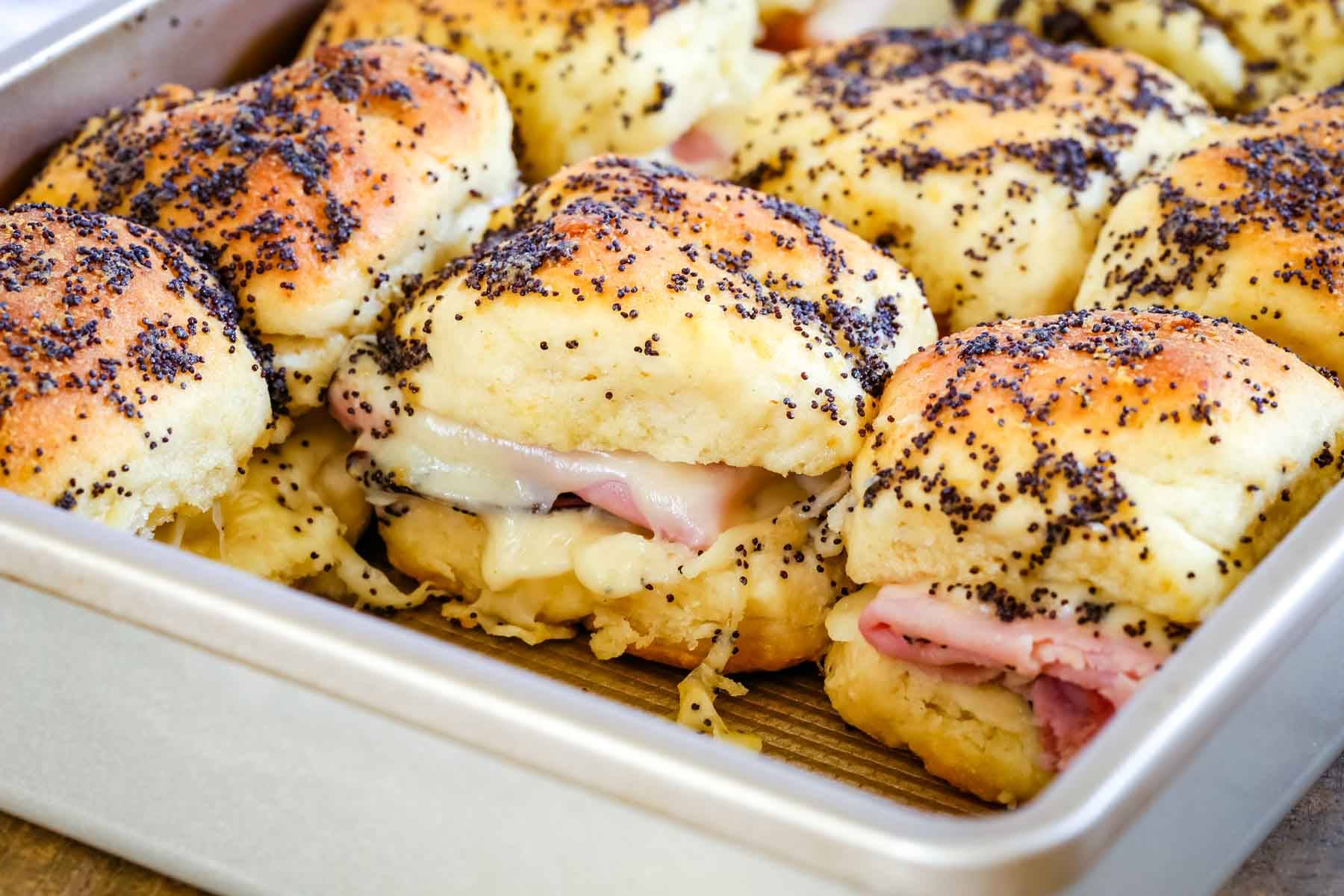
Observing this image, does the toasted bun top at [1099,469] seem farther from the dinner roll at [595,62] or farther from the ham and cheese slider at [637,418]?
the dinner roll at [595,62]

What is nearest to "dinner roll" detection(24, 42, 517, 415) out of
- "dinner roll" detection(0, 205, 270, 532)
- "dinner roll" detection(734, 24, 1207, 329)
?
"dinner roll" detection(0, 205, 270, 532)

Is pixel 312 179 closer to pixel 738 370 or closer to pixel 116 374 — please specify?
pixel 116 374

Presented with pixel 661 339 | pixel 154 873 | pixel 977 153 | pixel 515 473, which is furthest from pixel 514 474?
pixel 977 153

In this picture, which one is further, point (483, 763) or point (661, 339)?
point (661, 339)

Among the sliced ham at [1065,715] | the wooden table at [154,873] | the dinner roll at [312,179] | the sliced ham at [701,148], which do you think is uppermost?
the dinner roll at [312,179]

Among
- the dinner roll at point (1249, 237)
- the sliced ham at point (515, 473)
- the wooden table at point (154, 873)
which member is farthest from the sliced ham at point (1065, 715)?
the dinner roll at point (1249, 237)

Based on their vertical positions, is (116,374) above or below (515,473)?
above

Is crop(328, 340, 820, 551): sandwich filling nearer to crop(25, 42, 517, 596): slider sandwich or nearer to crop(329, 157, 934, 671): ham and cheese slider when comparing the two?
crop(329, 157, 934, 671): ham and cheese slider
